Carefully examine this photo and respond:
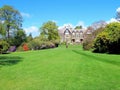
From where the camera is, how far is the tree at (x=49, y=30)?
238 feet

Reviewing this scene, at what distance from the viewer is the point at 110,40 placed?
29984mm

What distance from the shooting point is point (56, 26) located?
243 feet

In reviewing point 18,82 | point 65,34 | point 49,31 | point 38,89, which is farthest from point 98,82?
point 65,34

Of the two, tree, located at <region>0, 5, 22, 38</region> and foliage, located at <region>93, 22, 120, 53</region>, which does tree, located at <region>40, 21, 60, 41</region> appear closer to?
tree, located at <region>0, 5, 22, 38</region>

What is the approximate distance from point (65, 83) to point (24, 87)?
5.64 ft

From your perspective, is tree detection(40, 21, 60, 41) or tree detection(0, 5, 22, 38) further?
tree detection(40, 21, 60, 41)

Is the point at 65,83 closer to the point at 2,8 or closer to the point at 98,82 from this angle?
the point at 98,82

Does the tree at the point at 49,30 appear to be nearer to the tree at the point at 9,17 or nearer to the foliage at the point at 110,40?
the tree at the point at 9,17

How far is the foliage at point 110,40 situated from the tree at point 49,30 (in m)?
40.0

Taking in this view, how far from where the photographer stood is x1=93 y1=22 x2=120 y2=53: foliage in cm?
2970

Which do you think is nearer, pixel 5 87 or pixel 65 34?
pixel 5 87

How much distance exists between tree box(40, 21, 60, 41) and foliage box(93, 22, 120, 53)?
131 ft

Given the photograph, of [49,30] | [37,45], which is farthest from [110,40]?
[49,30]

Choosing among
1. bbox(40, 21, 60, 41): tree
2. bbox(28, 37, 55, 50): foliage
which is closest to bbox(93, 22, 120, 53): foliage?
bbox(28, 37, 55, 50): foliage
